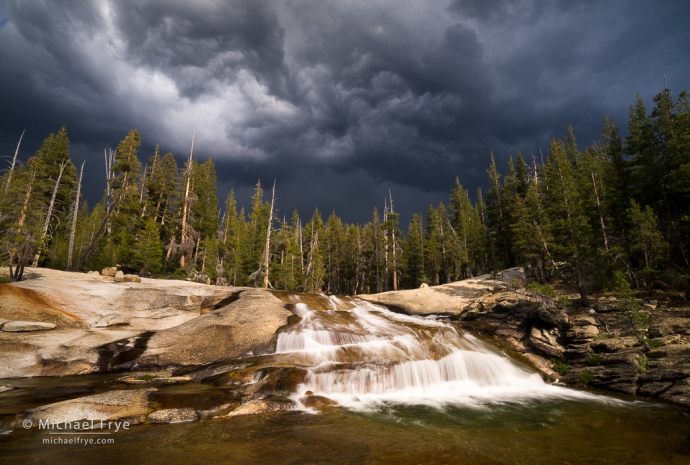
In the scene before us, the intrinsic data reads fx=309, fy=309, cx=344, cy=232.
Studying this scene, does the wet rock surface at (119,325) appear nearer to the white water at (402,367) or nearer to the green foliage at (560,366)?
the white water at (402,367)

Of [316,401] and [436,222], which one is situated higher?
[436,222]

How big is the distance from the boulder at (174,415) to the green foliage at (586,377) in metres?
17.2

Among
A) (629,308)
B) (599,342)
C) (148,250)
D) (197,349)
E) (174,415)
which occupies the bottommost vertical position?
(174,415)

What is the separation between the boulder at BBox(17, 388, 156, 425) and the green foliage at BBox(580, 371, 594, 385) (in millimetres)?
18524

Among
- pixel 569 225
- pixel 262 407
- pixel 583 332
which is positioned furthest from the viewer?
pixel 569 225

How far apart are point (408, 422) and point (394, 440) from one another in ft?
5.74

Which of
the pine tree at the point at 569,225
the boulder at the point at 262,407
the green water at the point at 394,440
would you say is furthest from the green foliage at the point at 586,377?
the boulder at the point at 262,407

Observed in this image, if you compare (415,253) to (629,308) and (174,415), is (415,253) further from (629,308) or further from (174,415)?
(174,415)

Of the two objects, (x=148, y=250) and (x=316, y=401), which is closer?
(x=316, y=401)

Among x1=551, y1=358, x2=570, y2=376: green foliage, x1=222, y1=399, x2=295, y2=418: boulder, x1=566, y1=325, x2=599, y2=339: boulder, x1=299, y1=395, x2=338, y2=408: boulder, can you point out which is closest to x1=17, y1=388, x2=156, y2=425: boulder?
x1=222, y1=399, x2=295, y2=418: boulder

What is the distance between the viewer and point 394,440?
803 centimetres

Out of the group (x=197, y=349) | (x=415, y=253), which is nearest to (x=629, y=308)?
(x=197, y=349)

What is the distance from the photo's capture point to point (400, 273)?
61.8 m

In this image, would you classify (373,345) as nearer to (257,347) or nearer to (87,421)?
(257,347)
